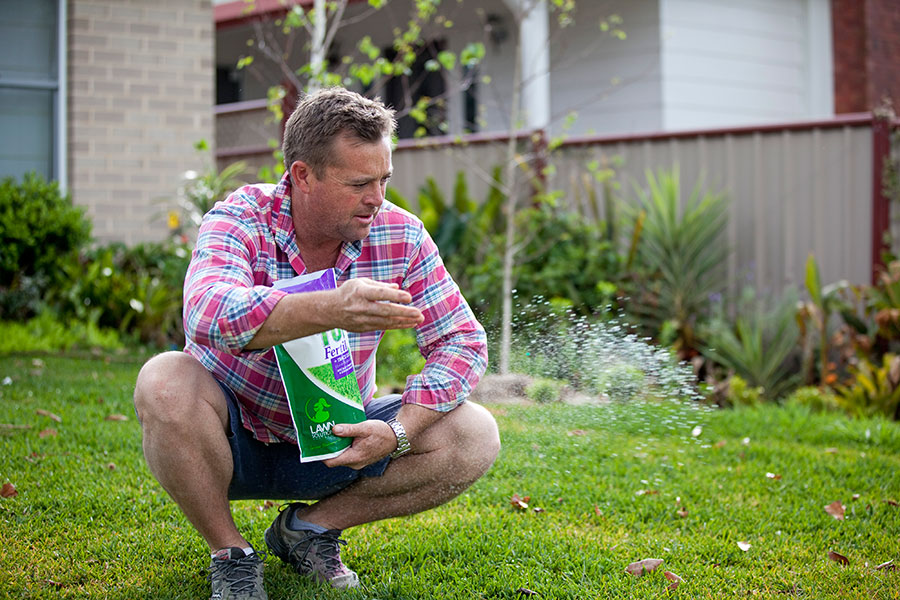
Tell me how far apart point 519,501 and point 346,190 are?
161cm

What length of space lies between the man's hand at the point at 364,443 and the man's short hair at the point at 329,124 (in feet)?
2.20

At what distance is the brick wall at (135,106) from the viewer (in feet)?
27.5

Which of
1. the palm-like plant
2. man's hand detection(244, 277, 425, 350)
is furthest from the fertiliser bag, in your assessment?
the palm-like plant

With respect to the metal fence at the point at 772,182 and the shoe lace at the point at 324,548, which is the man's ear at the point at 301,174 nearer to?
the shoe lace at the point at 324,548

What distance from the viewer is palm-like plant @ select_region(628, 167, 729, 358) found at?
6.99m

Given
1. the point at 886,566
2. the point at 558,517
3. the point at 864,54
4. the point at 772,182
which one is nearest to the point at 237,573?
the point at 558,517

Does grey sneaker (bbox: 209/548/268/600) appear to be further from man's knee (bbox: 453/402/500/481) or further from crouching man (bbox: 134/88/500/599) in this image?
man's knee (bbox: 453/402/500/481)

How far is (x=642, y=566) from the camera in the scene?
9.40 ft

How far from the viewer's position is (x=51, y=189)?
23.7ft

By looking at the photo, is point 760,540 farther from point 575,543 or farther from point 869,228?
point 869,228

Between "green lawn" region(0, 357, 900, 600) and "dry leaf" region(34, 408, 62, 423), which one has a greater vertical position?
"dry leaf" region(34, 408, 62, 423)

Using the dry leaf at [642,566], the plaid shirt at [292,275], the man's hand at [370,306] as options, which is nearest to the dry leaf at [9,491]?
the plaid shirt at [292,275]

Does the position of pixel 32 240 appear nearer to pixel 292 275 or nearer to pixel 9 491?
pixel 9 491

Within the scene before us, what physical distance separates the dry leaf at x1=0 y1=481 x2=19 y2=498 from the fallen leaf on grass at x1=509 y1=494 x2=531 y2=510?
1.81m
